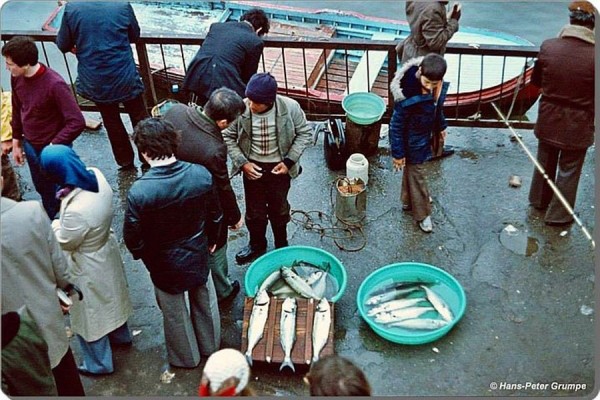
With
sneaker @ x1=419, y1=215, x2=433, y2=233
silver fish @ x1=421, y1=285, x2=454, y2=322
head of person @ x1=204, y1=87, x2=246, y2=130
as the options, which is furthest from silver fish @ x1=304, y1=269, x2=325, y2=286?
head of person @ x1=204, y1=87, x2=246, y2=130

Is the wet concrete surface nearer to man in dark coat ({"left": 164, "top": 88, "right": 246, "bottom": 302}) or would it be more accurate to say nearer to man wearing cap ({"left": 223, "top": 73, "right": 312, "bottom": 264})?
man wearing cap ({"left": 223, "top": 73, "right": 312, "bottom": 264})

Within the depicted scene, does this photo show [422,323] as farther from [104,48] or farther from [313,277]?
[104,48]

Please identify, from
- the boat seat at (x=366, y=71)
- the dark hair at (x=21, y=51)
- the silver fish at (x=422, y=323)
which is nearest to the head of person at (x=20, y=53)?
the dark hair at (x=21, y=51)

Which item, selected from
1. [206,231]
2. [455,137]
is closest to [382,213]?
[455,137]

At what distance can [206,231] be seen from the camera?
4418 mm

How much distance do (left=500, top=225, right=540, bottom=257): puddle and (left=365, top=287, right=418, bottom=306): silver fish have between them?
104cm

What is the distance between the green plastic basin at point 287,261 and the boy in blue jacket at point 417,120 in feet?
3.18

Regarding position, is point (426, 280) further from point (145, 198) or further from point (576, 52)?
point (145, 198)

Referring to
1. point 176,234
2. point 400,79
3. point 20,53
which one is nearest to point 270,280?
point 176,234

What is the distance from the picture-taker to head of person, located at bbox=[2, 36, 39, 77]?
4.76m

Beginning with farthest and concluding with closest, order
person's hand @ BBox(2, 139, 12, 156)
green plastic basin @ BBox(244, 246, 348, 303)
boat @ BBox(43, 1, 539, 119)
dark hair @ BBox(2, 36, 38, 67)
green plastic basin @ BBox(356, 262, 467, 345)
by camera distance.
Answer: boat @ BBox(43, 1, 539, 119) → person's hand @ BBox(2, 139, 12, 156) → green plastic basin @ BBox(244, 246, 348, 303) → dark hair @ BBox(2, 36, 38, 67) → green plastic basin @ BBox(356, 262, 467, 345)

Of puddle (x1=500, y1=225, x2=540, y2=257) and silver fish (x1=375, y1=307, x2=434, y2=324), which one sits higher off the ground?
puddle (x1=500, y1=225, x2=540, y2=257)

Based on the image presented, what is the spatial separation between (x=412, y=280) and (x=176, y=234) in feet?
6.72

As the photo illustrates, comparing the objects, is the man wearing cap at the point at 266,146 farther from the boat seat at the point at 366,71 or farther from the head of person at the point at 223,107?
the boat seat at the point at 366,71
